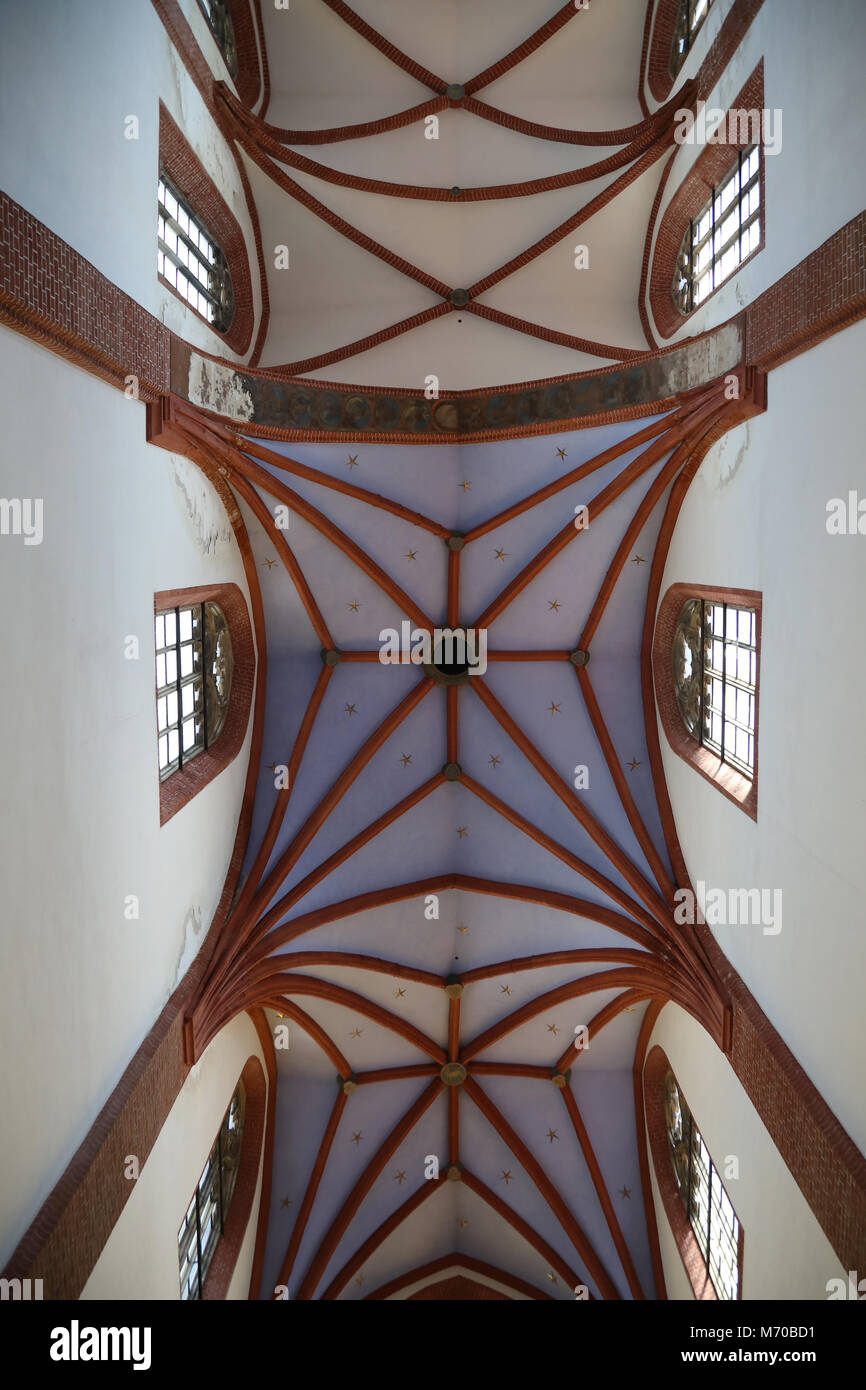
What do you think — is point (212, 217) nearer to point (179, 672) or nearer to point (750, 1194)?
point (179, 672)

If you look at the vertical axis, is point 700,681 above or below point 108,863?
above

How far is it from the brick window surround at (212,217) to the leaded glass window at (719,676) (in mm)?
7001

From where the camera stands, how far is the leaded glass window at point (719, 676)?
31.5 ft

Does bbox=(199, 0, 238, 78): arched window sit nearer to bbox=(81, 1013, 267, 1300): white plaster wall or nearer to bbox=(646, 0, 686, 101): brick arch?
bbox=(646, 0, 686, 101): brick arch

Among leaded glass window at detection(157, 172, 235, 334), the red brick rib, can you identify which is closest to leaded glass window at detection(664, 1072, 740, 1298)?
leaded glass window at detection(157, 172, 235, 334)

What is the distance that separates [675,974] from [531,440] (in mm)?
7045

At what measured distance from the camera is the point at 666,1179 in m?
13.5

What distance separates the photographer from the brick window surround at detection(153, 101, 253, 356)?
891 cm

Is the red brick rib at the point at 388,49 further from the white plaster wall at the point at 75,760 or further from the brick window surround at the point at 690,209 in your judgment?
the white plaster wall at the point at 75,760

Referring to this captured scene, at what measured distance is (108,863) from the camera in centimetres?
775

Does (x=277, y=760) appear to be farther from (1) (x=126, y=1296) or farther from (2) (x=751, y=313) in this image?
(2) (x=751, y=313)

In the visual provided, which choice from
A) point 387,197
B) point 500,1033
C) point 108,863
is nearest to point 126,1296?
point 108,863

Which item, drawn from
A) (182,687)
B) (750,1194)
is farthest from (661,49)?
(750,1194)

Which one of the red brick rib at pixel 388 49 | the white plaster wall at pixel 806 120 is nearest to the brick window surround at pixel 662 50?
the white plaster wall at pixel 806 120
